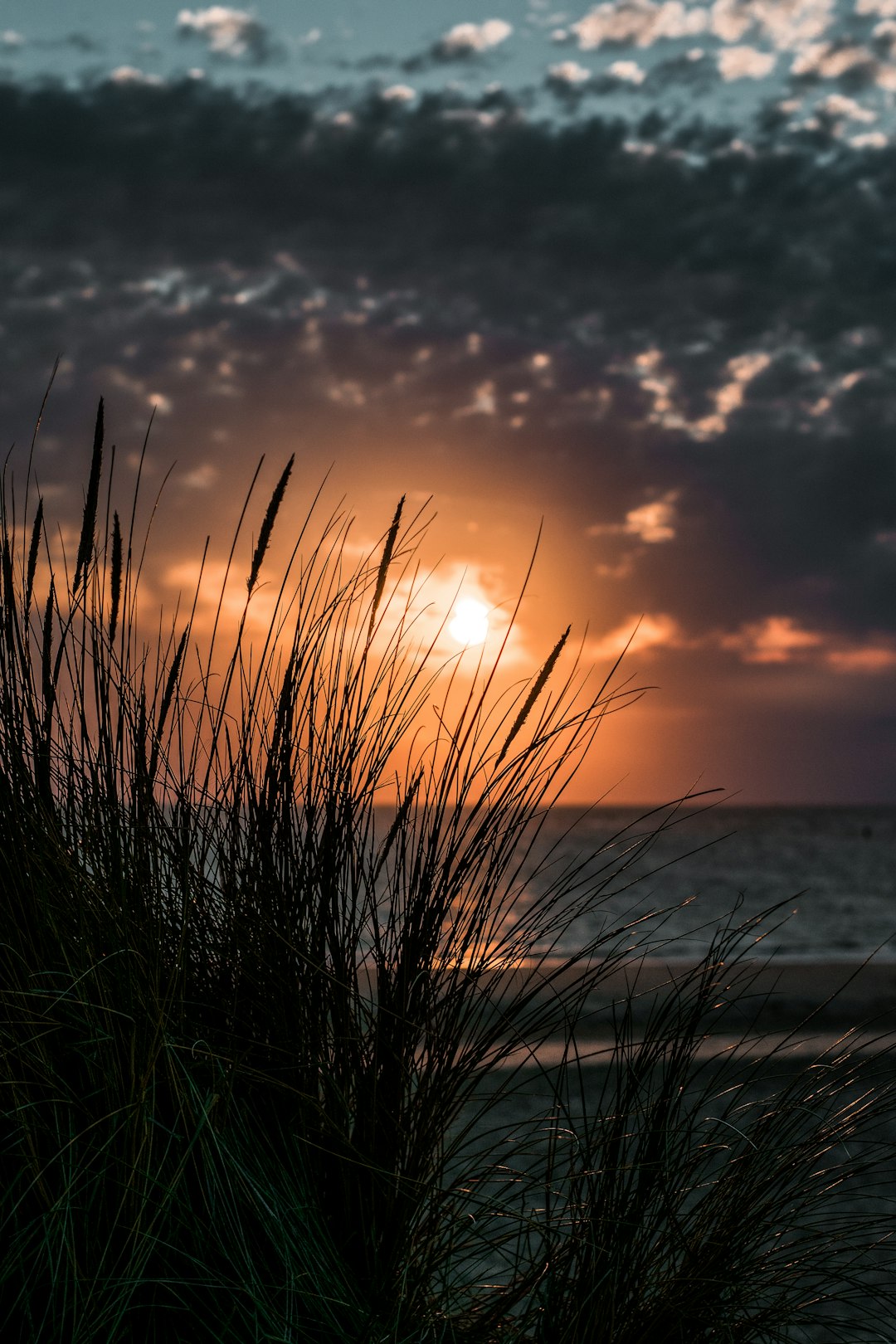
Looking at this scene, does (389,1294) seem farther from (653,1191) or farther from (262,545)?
(262,545)

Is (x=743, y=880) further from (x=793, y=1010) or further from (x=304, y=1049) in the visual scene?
(x=304, y=1049)

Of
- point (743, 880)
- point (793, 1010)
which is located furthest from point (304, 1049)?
point (743, 880)

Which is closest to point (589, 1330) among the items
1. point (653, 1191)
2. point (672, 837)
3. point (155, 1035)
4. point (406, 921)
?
point (653, 1191)

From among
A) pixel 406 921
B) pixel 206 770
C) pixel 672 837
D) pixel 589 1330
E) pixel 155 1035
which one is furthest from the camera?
pixel 672 837

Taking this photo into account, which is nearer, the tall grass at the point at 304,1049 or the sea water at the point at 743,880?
the tall grass at the point at 304,1049

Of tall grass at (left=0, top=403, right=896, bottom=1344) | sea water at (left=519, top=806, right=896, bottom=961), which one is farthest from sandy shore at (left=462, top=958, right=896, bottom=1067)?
tall grass at (left=0, top=403, right=896, bottom=1344)

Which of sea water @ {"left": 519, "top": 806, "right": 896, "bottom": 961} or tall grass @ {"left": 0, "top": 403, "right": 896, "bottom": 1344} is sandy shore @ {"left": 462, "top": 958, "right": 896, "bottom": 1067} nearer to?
sea water @ {"left": 519, "top": 806, "right": 896, "bottom": 961}

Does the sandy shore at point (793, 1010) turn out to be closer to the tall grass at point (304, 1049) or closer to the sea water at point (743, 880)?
the sea water at point (743, 880)

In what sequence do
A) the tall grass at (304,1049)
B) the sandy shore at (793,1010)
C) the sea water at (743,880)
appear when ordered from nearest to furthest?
the tall grass at (304,1049)
the sea water at (743,880)
the sandy shore at (793,1010)

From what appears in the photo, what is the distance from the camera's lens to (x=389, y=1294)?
1290 mm

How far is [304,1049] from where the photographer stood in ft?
4.36

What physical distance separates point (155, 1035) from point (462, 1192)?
0.43 meters

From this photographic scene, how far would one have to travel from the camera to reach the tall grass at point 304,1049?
1.19 m

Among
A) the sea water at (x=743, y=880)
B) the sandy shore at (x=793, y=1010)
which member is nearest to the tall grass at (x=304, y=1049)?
the sea water at (x=743, y=880)
